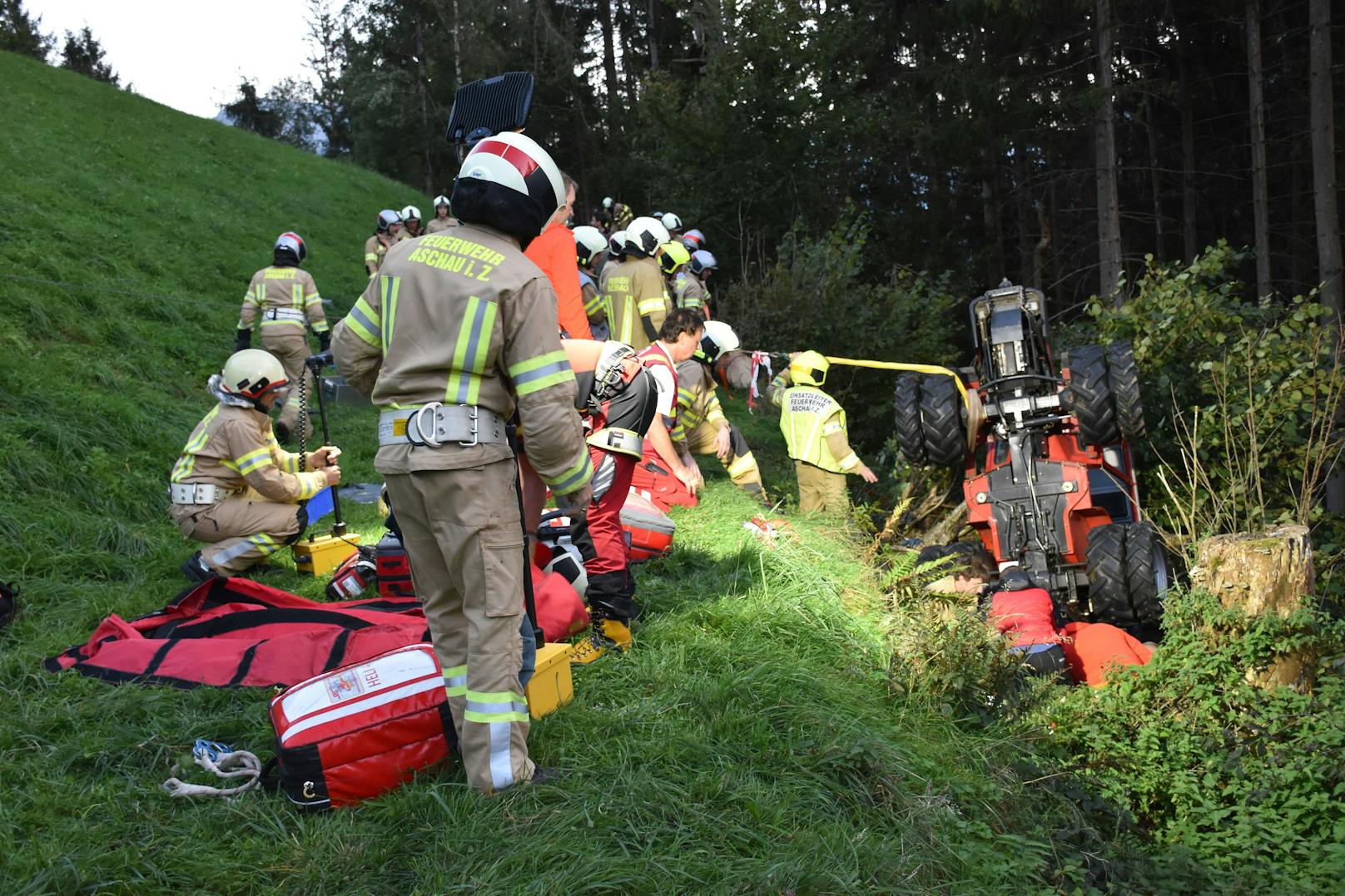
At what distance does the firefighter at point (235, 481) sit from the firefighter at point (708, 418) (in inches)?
117

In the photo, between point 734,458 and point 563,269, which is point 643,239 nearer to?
point 734,458

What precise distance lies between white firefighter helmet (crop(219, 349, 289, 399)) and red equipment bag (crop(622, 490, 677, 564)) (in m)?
2.27

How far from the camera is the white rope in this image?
137 inches

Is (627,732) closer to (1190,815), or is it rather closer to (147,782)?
(147,782)

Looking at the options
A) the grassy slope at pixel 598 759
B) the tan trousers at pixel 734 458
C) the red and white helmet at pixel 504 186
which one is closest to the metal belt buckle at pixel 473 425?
the red and white helmet at pixel 504 186

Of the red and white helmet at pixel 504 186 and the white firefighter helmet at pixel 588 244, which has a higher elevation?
the white firefighter helmet at pixel 588 244

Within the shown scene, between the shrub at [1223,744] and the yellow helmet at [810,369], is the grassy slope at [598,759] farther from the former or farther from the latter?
the yellow helmet at [810,369]

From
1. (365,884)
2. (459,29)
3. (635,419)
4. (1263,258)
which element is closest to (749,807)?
(365,884)

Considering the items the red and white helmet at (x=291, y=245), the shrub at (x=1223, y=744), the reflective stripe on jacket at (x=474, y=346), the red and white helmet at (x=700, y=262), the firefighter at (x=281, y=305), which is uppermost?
the red and white helmet at (x=291, y=245)

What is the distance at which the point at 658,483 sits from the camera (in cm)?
807

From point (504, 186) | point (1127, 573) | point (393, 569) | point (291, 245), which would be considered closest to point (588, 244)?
point (291, 245)

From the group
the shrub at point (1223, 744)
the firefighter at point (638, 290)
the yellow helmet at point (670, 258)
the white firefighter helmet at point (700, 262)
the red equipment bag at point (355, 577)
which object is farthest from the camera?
the white firefighter helmet at point (700, 262)

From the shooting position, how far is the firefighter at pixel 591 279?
10.5 meters

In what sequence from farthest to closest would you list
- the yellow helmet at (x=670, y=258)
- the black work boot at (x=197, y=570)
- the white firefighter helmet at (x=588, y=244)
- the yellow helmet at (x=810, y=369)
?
1. the white firefighter helmet at (x=588, y=244)
2. the yellow helmet at (x=670, y=258)
3. the yellow helmet at (x=810, y=369)
4. the black work boot at (x=197, y=570)
